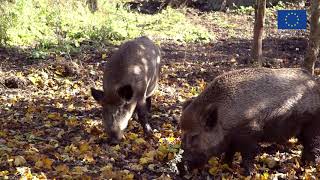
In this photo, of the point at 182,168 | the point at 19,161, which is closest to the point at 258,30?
the point at 182,168

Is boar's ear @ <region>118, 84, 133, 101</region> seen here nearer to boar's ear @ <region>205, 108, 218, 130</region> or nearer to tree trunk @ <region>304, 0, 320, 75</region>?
boar's ear @ <region>205, 108, 218, 130</region>

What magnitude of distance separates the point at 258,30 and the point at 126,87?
4962 mm

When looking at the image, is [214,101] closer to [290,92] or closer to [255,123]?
[255,123]

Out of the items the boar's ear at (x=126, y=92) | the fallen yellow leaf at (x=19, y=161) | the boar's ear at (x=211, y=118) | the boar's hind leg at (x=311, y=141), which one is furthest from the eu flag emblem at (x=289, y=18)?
the fallen yellow leaf at (x=19, y=161)

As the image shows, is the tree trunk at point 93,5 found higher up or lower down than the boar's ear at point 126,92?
higher up

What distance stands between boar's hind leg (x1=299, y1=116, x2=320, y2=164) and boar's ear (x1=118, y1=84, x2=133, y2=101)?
8.20 ft

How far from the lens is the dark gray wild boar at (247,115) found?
533cm

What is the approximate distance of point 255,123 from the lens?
211 inches

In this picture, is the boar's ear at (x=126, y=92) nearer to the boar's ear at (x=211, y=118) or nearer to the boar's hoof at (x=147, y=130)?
the boar's hoof at (x=147, y=130)

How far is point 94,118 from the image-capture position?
796cm

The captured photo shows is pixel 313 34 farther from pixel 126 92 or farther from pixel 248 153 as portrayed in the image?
pixel 126 92

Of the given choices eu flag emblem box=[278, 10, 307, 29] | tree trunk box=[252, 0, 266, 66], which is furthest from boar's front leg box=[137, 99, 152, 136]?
eu flag emblem box=[278, 10, 307, 29]

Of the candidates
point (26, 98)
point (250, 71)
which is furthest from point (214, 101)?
point (26, 98)

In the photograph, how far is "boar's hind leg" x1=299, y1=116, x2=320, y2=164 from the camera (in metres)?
5.66
